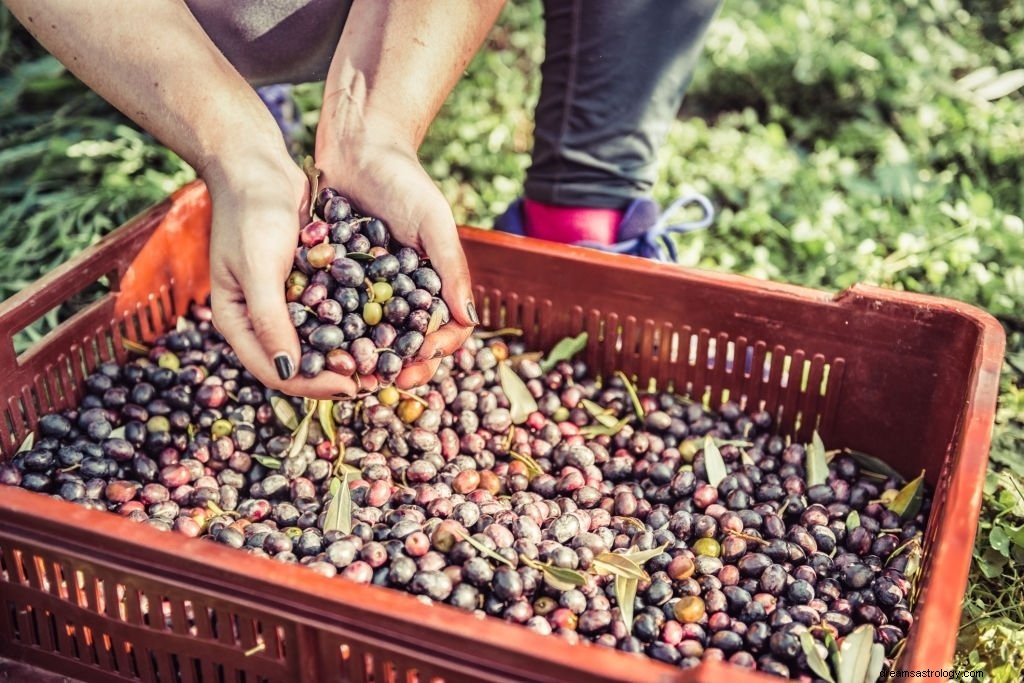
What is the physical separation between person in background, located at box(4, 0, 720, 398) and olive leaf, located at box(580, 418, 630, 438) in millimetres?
395

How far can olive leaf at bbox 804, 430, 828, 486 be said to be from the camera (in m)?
1.95

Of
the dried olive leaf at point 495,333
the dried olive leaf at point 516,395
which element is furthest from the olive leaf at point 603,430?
the dried olive leaf at point 495,333

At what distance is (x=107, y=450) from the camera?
1888 millimetres

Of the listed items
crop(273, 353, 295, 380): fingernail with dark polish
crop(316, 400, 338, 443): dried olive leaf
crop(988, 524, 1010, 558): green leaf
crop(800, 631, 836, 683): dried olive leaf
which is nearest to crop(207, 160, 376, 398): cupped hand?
crop(273, 353, 295, 380): fingernail with dark polish

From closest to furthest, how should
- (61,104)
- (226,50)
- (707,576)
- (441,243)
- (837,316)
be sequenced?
(707,576), (441,243), (837,316), (226,50), (61,104)

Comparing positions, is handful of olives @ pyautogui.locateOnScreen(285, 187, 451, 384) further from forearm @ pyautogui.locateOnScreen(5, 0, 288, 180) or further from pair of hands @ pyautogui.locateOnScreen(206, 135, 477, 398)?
forearm @ pyautogui.locateOnScreen(5, 0, 288, 180)

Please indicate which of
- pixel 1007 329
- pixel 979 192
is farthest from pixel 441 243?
pixel 979 192

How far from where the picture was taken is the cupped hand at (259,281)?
1.66 m

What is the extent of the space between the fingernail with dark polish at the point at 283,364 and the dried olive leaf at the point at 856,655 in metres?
0.97

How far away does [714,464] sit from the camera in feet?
6.41

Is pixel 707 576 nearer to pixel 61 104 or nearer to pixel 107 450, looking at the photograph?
pixel 107 450

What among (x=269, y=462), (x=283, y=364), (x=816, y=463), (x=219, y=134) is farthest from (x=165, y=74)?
(x=816, y=463)

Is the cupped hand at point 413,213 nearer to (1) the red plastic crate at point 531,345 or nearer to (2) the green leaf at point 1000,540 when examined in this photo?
(1) the red plastic crate at point 531,345

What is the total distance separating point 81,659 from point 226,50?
1.33 m
